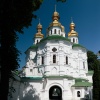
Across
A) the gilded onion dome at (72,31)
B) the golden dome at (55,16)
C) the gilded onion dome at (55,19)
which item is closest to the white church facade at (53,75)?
the gilded onion dome at (55,19)

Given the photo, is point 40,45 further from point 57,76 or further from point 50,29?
point 57,76

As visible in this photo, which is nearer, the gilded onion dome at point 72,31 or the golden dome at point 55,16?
the golden dome at point 55,16

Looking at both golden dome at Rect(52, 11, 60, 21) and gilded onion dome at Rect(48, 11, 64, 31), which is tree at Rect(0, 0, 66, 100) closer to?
gilded onion dome at Rect(48, 11, 64, 31)

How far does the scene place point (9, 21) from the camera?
11.5 metres

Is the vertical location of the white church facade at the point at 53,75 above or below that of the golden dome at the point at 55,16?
below

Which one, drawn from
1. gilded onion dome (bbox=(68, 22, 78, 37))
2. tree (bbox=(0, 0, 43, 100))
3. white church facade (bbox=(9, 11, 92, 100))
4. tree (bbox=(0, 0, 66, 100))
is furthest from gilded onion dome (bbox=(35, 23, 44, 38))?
tree (bbox=(0, 0, 43, 100))

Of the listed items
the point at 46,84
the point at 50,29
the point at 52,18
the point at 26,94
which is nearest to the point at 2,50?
the point at 26,94

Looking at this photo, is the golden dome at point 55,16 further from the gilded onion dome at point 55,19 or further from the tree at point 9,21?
the tree at point 9,21

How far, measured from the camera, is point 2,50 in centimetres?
1095

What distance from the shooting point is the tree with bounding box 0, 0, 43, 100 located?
10698 millimetres

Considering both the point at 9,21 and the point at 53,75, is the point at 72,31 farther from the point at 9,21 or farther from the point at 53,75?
the point at 9,21

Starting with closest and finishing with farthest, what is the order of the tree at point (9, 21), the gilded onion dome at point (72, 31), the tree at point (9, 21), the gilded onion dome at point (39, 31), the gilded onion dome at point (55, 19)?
the tree at point (9, 21), the tree at point (9, 21), the gilded onion dome at point (55, 19), the gilded onion dome at point (72, 31), the gilded onion dome at point (39, 31)

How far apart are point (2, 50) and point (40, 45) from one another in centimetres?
2411

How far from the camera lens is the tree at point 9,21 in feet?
35.1
